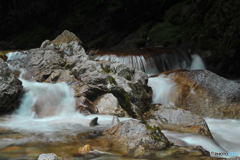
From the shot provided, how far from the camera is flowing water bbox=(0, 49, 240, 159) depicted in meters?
3.33

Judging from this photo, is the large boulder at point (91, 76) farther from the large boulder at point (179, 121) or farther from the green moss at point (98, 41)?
the green moss at point (98, 41)

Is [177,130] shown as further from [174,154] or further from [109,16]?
[109,16]

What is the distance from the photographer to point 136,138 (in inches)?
135

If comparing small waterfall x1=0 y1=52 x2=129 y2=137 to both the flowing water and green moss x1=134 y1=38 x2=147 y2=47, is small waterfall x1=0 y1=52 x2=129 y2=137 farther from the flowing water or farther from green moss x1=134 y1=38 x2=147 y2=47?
green moss x1=134 y1=38 x2=147 y2=47

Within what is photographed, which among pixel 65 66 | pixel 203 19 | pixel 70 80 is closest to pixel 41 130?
pixel 70 80

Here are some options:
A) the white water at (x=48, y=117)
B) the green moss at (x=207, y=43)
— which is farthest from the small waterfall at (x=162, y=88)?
the green moss at (x=207, y=43)

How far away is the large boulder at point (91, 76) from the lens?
6.65 metres

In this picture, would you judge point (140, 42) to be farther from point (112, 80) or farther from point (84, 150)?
point (84, 150)

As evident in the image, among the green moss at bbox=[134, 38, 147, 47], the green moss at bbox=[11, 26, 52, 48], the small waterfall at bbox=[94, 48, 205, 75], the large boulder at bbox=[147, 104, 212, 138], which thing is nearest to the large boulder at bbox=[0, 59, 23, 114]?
the large boulder at bbox=[147, 104, 212, 138]

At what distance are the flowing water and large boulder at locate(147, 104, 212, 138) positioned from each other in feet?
1.28

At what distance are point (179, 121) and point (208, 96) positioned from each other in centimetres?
279

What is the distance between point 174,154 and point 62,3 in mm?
24611

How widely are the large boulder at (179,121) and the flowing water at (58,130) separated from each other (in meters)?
0.39

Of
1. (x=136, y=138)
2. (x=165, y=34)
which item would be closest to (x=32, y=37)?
(x=165, y=34)
